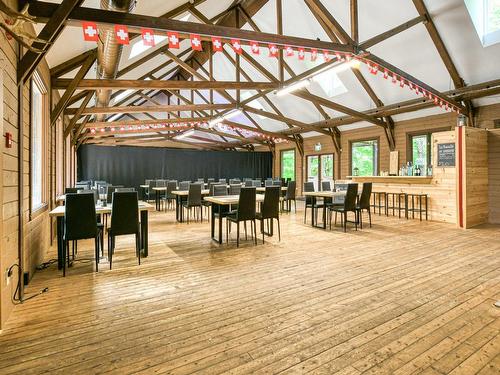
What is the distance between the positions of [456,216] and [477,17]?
4.06m

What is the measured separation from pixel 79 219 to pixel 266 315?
249 centimetres

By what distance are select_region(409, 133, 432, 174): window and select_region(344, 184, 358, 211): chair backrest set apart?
12.7 feet

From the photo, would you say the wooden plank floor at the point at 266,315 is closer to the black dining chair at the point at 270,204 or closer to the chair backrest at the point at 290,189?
the black dining chair at the point at 270,204

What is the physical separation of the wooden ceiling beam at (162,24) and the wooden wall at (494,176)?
4.65 metres

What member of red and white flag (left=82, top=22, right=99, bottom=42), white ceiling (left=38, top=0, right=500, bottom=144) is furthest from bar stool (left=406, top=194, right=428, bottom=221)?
red and white flag (left=82, top=22, right=99, bottom=42)

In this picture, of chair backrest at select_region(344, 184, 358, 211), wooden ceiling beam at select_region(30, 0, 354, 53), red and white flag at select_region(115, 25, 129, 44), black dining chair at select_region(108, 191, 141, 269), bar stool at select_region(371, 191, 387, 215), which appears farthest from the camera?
bar stool at select_region(371, 191, 387, 215)

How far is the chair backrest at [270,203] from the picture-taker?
471 centimetres

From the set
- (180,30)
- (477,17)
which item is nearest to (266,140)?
(477,17)

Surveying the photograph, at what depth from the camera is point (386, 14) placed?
6.00 metres

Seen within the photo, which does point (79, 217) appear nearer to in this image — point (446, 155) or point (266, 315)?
point (266, 315)

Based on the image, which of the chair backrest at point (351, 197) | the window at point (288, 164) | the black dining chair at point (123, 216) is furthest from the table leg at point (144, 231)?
the window at point (288, 164)

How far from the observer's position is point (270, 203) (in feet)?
15.7

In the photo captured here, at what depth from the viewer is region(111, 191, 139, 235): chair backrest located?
3.51m

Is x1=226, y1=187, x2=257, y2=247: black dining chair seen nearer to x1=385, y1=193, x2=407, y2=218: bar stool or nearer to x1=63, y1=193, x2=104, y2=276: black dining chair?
x1=63, y1=193, x2=104, y2=276: black dining chair
